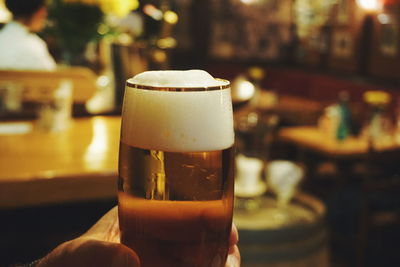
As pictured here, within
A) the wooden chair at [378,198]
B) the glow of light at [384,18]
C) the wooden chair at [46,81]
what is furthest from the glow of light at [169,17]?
the glow of light at [384,18]

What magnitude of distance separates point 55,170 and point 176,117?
4.39 feet

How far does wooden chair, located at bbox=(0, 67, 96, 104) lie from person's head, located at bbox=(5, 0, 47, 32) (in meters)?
0.62

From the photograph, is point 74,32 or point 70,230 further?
point 74,32

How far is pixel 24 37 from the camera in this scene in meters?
3.67

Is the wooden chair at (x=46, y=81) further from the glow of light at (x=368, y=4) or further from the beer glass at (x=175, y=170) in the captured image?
the glow of light at (x=368, y=4)

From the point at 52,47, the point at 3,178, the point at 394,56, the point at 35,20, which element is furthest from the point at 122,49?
the point at 394,56

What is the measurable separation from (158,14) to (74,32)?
0.54 m

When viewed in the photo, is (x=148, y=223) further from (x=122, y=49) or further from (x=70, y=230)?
(x=122, y=49)

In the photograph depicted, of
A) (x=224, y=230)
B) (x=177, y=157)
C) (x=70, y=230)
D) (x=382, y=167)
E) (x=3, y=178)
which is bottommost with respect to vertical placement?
(x=382, y=167)

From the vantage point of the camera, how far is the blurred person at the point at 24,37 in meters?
3.57

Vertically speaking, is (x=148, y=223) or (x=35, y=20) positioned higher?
(x=35, y=20)

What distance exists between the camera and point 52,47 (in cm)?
550

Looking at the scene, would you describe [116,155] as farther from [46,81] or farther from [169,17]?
[169,17]

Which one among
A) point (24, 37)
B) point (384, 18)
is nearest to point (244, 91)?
point (24, 37)
